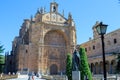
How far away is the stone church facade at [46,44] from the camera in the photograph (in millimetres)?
50562

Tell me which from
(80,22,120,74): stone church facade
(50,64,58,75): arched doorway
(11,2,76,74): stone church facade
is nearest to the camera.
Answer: (80,22,120,74): stone church facade

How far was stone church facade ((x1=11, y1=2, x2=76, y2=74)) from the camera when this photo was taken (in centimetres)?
5056

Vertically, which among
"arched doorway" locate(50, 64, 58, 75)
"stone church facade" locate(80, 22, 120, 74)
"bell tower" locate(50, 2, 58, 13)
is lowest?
"arched doorway" locate(50, 64, 58, 75)

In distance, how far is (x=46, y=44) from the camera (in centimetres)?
5456

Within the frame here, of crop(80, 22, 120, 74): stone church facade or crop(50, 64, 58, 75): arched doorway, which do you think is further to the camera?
crop(50, 64, 58, 75): arched doorway

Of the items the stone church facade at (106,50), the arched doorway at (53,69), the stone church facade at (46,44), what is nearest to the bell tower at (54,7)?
the stone church facade at (46,44)

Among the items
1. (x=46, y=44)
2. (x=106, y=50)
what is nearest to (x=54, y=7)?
(x=46, y=44)

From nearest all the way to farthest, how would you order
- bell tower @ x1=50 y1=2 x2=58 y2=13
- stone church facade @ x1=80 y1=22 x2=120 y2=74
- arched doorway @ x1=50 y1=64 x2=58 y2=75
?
stone church facade @ x1=80 y1=22 x2=120 y2=74 → arched doorway @ x1=50 y1=64 x2=58 y2=75 → bell tower @ x1=50 y1=2 x2=58 y2=13

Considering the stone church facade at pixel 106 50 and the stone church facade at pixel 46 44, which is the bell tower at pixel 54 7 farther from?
the stone church facade at pixel 106 50

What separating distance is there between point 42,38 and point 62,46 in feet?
19.6

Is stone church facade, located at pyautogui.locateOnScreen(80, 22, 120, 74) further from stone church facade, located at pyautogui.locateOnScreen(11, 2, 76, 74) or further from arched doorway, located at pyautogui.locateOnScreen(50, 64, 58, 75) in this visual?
arched doorway, located at pyautogui.locateOnScreen(50, 64, 58, 75)

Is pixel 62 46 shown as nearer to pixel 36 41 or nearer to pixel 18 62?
pixel 36 41

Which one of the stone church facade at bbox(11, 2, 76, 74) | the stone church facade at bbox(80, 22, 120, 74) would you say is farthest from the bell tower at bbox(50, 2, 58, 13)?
the stone church facade at bbox(80, 22, 120, 74)

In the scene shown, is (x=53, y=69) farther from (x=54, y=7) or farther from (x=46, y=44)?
(x=54, y=7)
